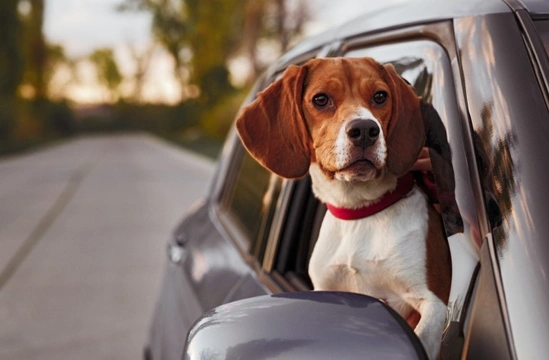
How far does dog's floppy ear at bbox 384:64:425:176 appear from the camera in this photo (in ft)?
5.15

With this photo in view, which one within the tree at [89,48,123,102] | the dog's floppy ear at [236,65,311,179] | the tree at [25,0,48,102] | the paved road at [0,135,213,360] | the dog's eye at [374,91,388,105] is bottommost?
the tree at [89,48,123,102]

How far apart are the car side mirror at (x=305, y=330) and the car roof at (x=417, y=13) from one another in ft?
1.97

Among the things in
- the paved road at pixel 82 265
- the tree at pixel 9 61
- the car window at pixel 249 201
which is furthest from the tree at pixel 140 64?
the car window at pixel 249 201

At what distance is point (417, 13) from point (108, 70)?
82.7 metres

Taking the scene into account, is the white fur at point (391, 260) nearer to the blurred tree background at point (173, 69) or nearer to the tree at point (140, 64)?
the blurred tree background at point (173, 69)

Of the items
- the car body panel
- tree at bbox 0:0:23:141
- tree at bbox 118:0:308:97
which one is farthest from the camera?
tree at bbox 0:0:23:141

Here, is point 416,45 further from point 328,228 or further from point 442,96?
point 328,228

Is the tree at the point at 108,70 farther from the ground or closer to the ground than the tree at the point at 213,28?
closer to the ground

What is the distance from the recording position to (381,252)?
1605 millimetres

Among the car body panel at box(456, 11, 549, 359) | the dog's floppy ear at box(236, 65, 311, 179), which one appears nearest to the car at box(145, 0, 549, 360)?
the car body panel at box(456, 11, 549, 359)

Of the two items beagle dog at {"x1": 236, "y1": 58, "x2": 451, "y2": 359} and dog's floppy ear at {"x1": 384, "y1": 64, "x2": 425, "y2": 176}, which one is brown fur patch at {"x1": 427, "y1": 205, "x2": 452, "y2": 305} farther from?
dog's floppy ear at {"x1": 384, "y1": 64, "x2": 425, "y2": 176}

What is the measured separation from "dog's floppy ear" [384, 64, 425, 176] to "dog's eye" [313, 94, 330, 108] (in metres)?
0.13

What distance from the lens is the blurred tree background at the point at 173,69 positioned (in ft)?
120

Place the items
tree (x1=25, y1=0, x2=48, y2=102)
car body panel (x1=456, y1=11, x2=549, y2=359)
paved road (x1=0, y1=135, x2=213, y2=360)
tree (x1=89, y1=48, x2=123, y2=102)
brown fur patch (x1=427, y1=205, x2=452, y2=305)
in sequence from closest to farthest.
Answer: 1. car body panel (x1=456, y1=11, x2=549, y2=359)
2. brown fur patch (x1=427, y1=205, x2=452, y2=305)
3. paved road (x1=0, y1=135, x2=213, y2=360)
4. tree (x1=25, y1=0, x2=48, y2=102)
5. tree (x1=89, y1=48, x2=123, y2=102)
